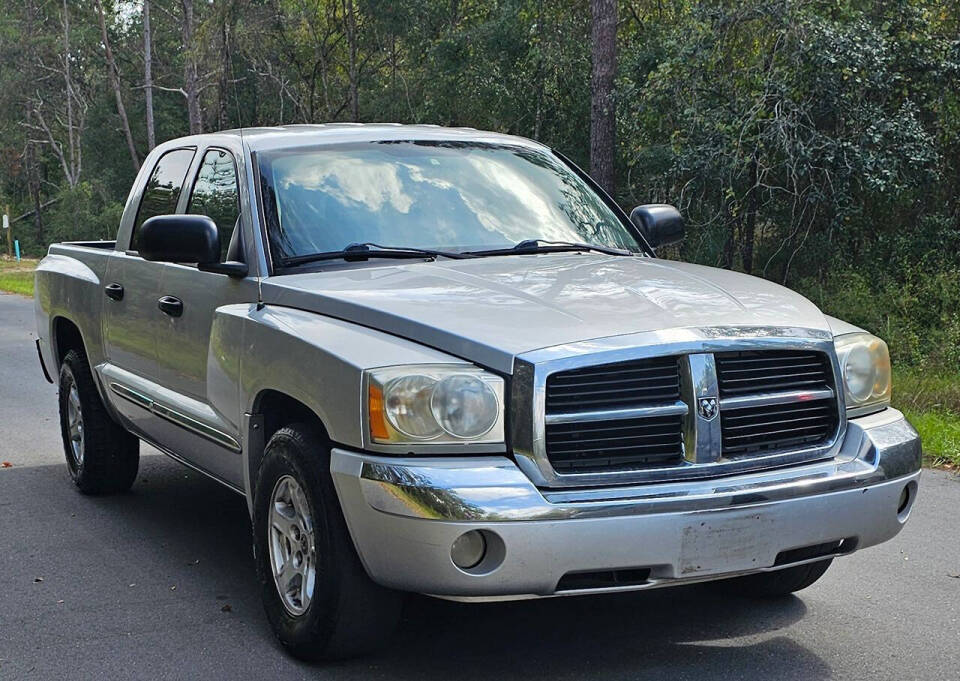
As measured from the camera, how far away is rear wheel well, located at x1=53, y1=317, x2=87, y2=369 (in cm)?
738

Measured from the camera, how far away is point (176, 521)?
6570 mm

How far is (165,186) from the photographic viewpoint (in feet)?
21.1

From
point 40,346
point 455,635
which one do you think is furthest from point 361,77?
point 455,635

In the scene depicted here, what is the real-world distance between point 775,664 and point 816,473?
28.8 inches

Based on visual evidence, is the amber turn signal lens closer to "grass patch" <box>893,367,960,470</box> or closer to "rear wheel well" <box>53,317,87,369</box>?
"rear wheel well" <box>53,317,87,369</box>

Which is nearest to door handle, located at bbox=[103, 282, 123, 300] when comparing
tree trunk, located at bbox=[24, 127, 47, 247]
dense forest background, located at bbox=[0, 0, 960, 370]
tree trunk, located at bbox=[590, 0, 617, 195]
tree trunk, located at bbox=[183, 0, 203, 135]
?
dense forest background, located at bbox=[0, 0, 960, 370]

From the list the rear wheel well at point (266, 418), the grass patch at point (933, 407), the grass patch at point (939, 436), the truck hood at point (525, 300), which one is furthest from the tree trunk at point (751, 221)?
the rear wheel well at point (266, 418)

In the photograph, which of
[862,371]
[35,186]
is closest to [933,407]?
[862,371]

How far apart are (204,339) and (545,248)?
1450 millimetres

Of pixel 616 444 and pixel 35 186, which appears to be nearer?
pixel 616 444

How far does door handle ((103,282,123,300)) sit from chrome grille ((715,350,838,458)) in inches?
135

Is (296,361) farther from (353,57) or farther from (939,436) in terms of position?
(353,57)

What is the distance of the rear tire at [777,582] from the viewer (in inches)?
197

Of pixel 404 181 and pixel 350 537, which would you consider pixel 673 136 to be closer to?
pixel 404 181
